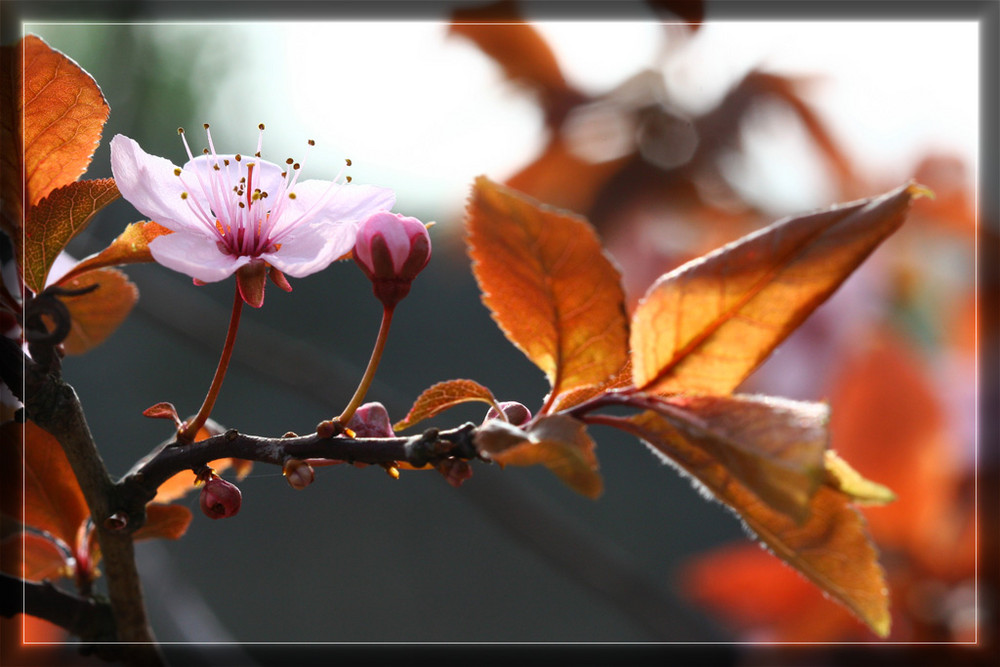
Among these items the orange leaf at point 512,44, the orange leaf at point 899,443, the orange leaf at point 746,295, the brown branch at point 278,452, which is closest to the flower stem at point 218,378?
the brown branch at point 278,452

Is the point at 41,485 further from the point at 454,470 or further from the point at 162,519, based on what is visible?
the point at 454,470

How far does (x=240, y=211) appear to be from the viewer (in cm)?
29

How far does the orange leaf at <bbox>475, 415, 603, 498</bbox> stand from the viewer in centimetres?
21

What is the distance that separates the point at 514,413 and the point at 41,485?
0.66ft

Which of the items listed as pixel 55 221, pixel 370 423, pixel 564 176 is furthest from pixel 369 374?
pixel 564 176

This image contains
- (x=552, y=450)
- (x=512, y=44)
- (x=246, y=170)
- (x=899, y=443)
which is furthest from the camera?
(x=512, y=44)

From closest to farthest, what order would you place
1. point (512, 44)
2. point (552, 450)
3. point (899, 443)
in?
point (552, 450)
point (899, 443)
point (512, 44)

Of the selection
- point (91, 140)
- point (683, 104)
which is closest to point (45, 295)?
point (91, 140)

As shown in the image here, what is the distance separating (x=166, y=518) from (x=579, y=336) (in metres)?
0.19

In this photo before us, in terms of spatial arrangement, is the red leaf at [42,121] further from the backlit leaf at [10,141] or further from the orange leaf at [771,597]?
the orange leaf at [771,597]

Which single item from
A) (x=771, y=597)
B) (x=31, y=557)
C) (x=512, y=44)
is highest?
(x=512, y=44)

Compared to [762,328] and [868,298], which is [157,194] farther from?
[868,298]

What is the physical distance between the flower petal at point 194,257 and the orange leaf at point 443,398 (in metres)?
0.07

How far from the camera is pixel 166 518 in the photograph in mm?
326
